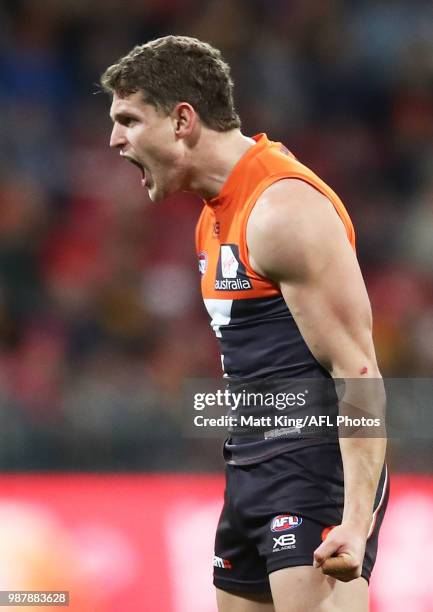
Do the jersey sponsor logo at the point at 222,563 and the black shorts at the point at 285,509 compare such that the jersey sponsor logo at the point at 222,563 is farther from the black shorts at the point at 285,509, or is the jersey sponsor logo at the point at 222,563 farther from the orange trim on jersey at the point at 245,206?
the orange trim on jersey at the point at 245,206

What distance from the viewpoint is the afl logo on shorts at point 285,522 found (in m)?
2.49

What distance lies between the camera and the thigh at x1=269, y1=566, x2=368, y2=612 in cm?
242

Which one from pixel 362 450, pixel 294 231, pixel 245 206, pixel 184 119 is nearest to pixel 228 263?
pixel 245 206

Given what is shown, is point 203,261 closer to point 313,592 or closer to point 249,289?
point 249,289

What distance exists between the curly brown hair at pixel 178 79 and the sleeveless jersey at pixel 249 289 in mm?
136

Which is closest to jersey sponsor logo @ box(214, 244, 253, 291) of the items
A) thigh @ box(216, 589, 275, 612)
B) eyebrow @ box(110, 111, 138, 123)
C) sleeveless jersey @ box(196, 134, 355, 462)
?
sleeveless jersey @ box(196, 134, 355, 462)

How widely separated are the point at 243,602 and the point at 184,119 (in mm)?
1149

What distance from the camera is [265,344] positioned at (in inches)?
101

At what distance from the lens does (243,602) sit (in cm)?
274

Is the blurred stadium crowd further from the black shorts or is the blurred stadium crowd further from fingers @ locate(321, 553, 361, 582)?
fingers @ locate(321, 553, 361, 582)

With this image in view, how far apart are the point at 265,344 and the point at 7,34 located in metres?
5.35

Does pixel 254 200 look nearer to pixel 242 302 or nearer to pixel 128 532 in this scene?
pixel 242 302

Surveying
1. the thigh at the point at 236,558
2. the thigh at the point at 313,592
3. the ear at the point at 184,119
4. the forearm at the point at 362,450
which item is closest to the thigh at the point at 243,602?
the thigh at the point at 236,558

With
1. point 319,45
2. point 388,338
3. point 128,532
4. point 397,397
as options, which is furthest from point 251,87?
point 128,532
